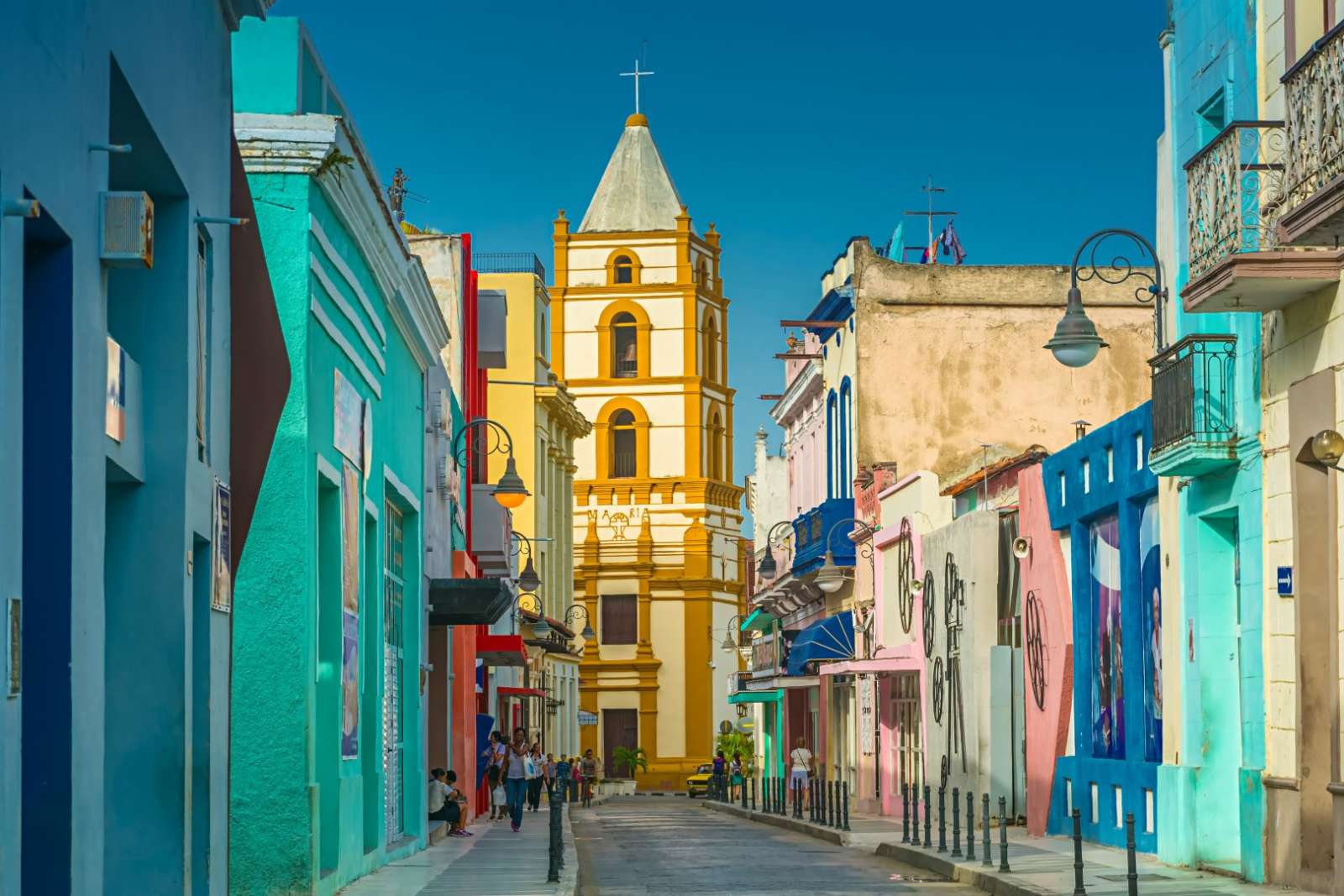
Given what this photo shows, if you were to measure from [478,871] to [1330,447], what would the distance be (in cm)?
1090

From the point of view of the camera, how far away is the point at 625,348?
8088 centimetres

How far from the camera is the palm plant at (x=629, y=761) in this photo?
80812 mm

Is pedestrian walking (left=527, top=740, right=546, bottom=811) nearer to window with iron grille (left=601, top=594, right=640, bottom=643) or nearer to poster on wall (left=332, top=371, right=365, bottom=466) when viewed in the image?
poster on wall (left=332, top=371, right=365, bottom=466)

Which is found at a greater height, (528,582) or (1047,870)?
(528,582)

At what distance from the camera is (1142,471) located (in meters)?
22.4

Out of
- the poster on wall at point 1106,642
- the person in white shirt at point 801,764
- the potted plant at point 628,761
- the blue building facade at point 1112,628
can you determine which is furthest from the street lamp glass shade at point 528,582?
the potted plant at point 628,761

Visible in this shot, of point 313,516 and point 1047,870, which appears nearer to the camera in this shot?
point 313,516

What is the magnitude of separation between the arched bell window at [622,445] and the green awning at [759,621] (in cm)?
2150

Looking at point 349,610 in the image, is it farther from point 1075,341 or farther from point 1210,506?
point 1210,506

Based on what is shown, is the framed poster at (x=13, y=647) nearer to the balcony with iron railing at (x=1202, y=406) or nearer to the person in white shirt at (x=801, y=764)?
the balcony with iron railing at (x=1202, y=406)

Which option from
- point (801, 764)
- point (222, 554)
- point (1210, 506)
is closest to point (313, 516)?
point (222, 554)

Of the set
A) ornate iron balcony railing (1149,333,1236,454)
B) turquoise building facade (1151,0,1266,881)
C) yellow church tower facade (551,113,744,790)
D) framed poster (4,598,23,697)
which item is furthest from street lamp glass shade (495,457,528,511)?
yellow church tower facade (551,113,744,790)

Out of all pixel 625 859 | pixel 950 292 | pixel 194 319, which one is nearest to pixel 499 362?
pixel 950 292

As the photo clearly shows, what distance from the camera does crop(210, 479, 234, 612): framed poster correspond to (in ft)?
42.9
